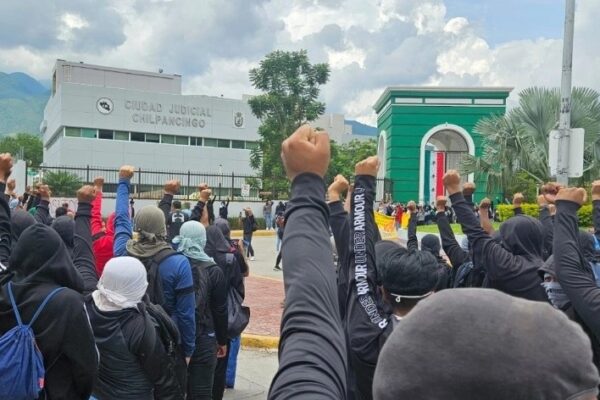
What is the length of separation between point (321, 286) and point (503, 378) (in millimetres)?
654

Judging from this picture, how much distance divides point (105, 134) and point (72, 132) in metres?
2.51

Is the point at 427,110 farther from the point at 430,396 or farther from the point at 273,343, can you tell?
the point at 430,396

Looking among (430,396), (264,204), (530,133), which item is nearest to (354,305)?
(430,396)

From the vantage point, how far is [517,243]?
3.77m

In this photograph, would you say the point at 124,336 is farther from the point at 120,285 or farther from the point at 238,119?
the point at 238,119

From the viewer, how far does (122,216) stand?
4.98m

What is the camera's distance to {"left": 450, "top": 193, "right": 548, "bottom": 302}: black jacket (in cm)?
358

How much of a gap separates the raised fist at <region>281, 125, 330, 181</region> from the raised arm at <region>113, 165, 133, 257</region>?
3.53 m

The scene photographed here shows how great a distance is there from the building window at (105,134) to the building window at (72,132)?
1598 millimetres

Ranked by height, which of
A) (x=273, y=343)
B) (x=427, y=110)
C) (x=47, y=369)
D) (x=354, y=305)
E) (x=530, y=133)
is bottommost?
(x=273, y=343)

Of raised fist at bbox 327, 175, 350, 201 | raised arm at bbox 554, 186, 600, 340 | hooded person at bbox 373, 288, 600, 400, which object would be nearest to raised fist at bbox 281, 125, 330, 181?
hooded person at bbox 373, 288, 600, 400

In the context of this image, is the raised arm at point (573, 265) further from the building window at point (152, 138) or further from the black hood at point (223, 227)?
the building window at point (152, 138)

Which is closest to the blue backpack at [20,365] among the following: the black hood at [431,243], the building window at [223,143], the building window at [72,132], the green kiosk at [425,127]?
the black hood at [431,243]

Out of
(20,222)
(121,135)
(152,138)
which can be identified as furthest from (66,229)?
(152,138)
